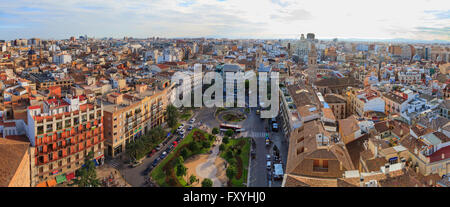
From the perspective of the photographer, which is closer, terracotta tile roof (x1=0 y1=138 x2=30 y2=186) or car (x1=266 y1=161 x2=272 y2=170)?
terracotta tile roof (x1=0 y1=138 x2=30 y2=186)

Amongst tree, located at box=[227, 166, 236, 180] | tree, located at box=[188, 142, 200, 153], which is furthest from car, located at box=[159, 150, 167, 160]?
tree, located at box=[227, 166, 236, 180]

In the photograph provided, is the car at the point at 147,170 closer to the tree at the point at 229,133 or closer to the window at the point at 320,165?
the tree at the point at 229,133

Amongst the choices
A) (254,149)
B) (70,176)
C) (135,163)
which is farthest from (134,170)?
(254,149)

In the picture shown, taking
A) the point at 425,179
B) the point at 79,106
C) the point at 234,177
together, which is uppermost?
the point at 79,106

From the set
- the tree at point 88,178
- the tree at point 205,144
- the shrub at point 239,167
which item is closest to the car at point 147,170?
the tree at point 88,178

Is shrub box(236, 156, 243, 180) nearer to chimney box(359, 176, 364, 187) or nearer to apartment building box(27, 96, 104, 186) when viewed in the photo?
chimney box(359, 176, 364, 187)
